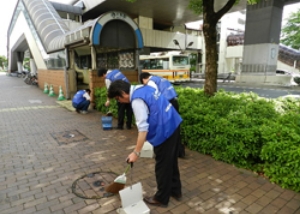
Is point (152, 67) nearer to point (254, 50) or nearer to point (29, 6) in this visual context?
point (254, 50)

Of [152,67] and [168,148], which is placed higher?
[152,67]

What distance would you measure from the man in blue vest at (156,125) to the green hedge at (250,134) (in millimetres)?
1395

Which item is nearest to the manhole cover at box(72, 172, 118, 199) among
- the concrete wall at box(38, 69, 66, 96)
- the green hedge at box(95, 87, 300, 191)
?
the green hedge at box(95, 87, 300, 191)

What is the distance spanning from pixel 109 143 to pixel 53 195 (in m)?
1.92

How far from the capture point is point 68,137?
198 inches

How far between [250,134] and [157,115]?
69.8 inches

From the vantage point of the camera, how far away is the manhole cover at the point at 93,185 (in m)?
2.77

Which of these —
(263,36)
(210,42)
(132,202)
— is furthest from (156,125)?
(263,36)

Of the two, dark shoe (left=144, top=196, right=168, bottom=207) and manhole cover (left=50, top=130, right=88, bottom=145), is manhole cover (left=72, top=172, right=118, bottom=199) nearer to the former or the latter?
dark shoe (left=144, top=196, right=168, bottom=207)

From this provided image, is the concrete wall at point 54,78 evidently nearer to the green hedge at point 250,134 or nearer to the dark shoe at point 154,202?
the green hedge at point 250,134

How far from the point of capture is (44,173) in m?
3.34

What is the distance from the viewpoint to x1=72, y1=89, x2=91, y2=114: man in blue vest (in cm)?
724

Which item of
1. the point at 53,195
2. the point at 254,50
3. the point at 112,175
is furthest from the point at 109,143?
the point at 254,50

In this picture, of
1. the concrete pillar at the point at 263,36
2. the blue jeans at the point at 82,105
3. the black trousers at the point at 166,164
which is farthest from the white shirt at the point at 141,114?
the concrete pillar at the point at 263,36
